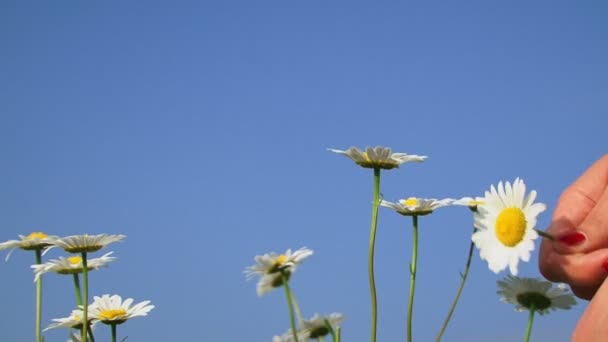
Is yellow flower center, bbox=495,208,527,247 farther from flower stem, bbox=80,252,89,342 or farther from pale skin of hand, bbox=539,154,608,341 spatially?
flower stem, bbox=80,252,89,342

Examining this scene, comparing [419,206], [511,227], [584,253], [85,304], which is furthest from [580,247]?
[85,304]

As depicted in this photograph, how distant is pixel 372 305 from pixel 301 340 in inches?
8.1

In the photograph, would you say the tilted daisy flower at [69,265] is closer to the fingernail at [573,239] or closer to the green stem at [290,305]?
the green stem at [290,305]

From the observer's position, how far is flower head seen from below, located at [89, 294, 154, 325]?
2.54 meters

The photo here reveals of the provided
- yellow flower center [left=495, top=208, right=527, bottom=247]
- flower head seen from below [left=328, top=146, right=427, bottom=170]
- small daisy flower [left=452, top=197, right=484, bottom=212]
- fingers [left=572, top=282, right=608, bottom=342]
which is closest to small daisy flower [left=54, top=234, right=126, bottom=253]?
flower head seen from below [left=328, top=146, right=427, bottom=170]

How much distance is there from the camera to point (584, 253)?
1902mm

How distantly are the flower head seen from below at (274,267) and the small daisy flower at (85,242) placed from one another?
1.78 feet

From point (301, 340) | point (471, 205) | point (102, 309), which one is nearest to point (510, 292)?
point (471, 205)

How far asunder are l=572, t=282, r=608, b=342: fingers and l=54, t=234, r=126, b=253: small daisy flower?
1446 millimetres

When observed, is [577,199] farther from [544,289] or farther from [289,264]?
[289,264]

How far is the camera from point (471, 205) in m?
2.45

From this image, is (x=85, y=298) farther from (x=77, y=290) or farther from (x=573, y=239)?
(x=573, y=239)

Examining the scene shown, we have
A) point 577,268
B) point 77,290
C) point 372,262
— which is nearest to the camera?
point 577,268

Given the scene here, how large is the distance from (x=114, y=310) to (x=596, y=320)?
1461mm
